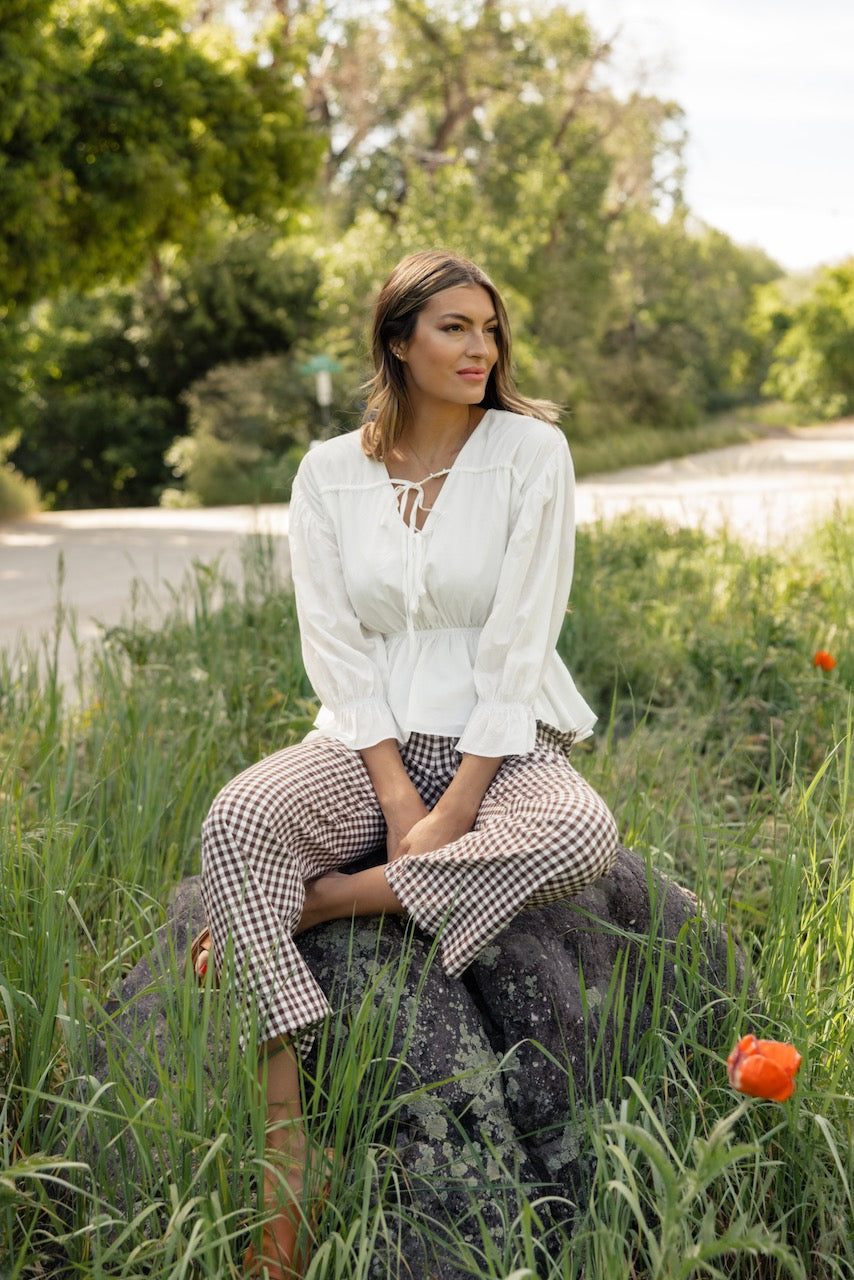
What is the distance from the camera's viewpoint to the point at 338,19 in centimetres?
2422

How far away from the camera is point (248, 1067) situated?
165cm

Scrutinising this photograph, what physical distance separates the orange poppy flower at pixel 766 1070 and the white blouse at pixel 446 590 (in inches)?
42.1

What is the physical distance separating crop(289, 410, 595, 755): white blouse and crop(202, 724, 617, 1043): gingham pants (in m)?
0.28

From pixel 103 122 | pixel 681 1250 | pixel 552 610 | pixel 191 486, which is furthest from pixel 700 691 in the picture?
pixel 191 486

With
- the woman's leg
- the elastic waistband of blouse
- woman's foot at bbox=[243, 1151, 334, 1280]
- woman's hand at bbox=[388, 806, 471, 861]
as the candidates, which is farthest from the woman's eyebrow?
woman's foot at bbox=[243, 1151, 334, 1280]

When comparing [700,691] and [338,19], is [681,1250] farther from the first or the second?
[338,19]

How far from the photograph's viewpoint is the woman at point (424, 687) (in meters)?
2.05

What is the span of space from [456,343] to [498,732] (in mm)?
817

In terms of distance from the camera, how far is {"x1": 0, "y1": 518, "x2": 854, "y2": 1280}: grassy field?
1.63 meters

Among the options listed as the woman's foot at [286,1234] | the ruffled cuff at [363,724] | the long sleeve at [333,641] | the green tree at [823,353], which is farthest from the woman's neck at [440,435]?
the green tree at [823,353]

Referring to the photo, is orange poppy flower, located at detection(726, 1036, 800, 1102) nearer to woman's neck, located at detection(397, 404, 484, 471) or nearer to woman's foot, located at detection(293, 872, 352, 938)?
woman's foot, located at detection(293, 872, 352, 938)

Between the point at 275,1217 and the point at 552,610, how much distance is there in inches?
50.2

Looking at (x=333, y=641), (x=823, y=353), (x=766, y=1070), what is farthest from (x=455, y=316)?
(x=823, y=353)

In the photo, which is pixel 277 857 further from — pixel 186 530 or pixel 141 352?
pixel 141 352
